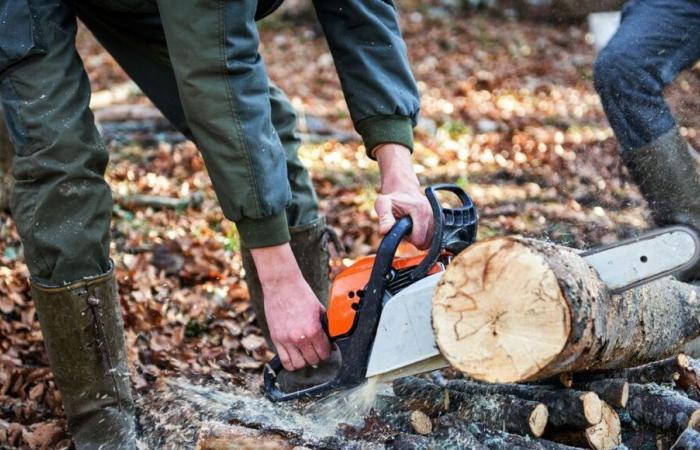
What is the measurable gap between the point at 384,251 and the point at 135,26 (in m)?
1.19

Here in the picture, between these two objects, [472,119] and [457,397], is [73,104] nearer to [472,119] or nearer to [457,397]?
[457,397]

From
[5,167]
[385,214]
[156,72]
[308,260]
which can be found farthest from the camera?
[5,167]

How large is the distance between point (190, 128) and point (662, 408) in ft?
5.43

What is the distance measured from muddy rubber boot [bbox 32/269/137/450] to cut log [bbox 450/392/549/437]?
113cm

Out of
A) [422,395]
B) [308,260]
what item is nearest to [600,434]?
[422,395]

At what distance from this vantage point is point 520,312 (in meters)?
2.07

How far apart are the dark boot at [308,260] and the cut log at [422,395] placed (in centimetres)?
68

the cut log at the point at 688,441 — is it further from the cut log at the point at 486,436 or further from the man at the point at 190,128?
the man at the point at 190,128

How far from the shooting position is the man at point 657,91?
3770 millimetres

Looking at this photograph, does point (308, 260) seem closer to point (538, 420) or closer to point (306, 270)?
point (306, 270)

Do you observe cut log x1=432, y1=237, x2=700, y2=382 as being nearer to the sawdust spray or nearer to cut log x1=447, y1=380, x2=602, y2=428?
cut log x1=447, y1=380, x2=602, y2=428

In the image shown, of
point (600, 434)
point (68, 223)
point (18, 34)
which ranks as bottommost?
point (600, 434)

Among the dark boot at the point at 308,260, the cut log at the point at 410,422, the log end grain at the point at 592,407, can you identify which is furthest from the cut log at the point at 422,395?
the dark boot at the point at 308,260

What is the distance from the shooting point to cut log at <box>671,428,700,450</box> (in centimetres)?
213
